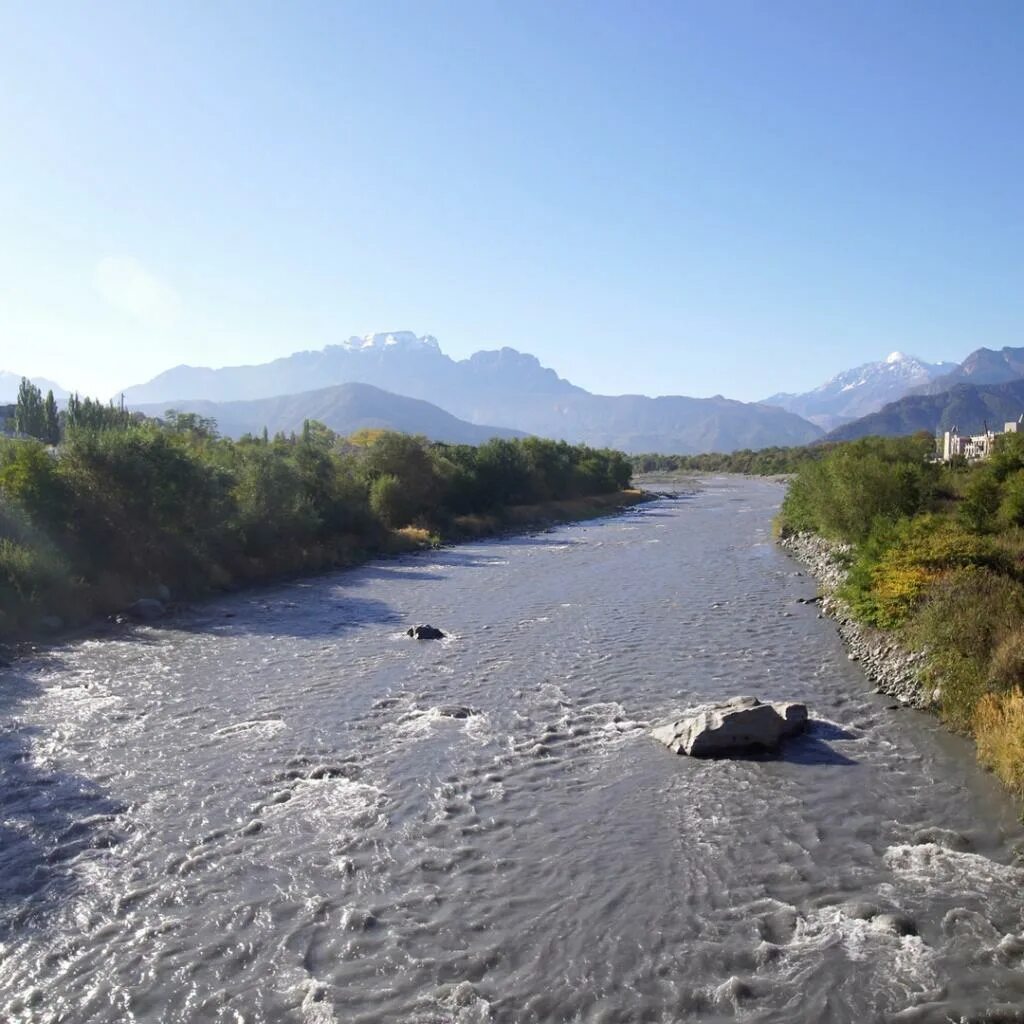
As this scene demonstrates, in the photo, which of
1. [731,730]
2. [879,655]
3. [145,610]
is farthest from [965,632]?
[145,610]

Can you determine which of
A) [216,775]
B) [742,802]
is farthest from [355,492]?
[742,802]

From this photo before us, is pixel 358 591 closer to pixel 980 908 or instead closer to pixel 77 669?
pixel 77 669

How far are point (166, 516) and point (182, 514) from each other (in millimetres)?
900

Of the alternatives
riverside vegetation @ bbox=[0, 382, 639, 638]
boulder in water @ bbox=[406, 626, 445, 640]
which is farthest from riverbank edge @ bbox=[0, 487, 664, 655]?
boulder in water @ bbox=[406, 626, 445, 640]

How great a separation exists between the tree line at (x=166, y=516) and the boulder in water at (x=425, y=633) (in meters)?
12.1

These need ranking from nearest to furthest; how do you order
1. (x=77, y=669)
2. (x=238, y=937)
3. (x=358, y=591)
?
(x=238, y=937) → (x=77, y=669) → (x=358, y=591)

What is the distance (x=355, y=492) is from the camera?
53.7m

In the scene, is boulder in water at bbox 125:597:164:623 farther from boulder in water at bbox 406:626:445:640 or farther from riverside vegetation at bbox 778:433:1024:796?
riverside vegetation at bbox 778:433:1024:796

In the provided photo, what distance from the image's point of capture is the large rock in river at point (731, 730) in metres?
16.5

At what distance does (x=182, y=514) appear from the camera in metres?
37.2

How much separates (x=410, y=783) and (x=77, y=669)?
13304mm

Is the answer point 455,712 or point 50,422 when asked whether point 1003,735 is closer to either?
point 455,712

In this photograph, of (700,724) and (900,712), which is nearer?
(700,724)

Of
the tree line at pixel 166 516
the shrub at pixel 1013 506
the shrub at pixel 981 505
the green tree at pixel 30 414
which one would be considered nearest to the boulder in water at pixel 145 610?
the tree line at pixel 166 516
